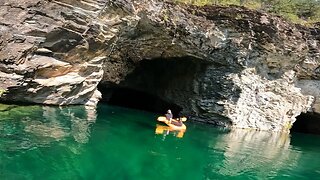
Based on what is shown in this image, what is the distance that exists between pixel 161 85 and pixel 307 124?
53.9 ft

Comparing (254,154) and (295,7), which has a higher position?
(295,7)

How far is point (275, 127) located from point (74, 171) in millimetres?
22597

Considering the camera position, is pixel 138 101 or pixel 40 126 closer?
pixel 40 126

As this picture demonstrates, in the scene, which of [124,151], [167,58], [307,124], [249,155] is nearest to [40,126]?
[124,151]

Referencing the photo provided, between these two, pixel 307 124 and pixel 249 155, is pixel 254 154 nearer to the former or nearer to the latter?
pixel 249 155

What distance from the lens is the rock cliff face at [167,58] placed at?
19.8 m

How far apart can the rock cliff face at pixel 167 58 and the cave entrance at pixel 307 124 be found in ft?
13.6

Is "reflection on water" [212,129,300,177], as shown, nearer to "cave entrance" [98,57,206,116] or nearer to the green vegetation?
"cave entrance" [98,57,206,116]

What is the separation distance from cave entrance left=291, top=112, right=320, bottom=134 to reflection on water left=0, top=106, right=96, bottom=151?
23011 mm

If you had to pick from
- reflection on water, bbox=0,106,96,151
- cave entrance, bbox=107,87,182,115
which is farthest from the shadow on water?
cave entrance, bbox=107,87,182,115

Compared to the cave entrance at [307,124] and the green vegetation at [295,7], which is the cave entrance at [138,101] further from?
the cave entrance at [307,124]

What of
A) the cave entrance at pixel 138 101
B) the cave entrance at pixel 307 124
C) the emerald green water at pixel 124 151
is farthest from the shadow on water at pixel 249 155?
the cave entrance at pixel 307 124

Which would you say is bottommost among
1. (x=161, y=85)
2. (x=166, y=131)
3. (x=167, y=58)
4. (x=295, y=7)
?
(x=166, y=131)

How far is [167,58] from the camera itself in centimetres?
2986
